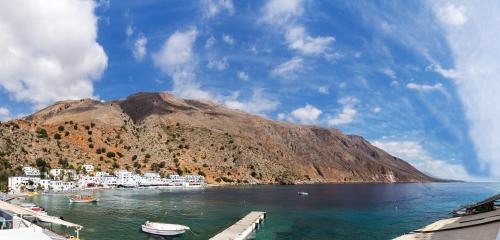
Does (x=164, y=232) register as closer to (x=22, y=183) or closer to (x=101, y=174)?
(x=22, y=183)

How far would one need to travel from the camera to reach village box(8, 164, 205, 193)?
460ft

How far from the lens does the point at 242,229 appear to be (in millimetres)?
61656

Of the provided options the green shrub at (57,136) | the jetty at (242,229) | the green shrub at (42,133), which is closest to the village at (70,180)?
the green shrub at (57,136)

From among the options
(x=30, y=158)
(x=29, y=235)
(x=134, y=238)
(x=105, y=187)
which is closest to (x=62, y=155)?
(x=30, y=158)

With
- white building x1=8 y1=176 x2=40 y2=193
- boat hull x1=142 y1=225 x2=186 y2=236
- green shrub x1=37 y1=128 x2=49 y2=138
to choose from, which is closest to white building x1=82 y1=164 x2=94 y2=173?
green shrub x1=37 y1=128 x2=49 y2=138

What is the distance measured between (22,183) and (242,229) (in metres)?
111

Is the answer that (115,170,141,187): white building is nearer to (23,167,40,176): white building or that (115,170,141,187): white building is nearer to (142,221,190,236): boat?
(23,167,40,176): white building

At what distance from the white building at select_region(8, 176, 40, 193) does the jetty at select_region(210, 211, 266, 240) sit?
99.6 m

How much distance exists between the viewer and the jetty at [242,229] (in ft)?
181

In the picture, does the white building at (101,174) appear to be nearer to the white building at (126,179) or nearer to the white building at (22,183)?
the white building at (126,179)

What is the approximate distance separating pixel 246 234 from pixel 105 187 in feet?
436

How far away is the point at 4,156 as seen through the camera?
529 ft

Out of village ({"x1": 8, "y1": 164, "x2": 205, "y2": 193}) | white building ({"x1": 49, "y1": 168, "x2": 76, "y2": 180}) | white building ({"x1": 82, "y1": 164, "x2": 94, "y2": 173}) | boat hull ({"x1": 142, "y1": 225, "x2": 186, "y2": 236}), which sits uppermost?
white building ({"x1": 82, "y1": 164, "x2": 94, "y2": 173})

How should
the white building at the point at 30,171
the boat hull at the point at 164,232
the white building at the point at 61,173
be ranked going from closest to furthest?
the boat hull at the point at 164,232, the white building at the point at 30,171, the white building at the point at 61,173
